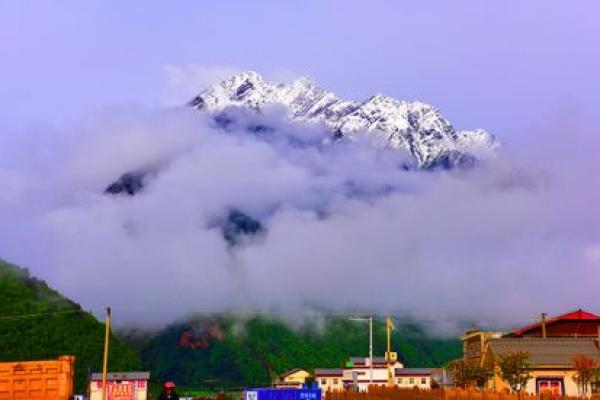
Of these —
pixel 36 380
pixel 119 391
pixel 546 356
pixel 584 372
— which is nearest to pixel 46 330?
pixel 119 391

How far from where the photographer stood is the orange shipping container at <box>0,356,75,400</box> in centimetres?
3662

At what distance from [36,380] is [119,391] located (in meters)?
95.1

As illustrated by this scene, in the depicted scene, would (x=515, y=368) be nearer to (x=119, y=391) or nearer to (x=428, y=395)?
(x=428, y=395)

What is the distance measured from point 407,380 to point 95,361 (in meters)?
65.3

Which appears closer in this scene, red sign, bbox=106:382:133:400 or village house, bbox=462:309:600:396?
village house, bbox=462:309:600:396

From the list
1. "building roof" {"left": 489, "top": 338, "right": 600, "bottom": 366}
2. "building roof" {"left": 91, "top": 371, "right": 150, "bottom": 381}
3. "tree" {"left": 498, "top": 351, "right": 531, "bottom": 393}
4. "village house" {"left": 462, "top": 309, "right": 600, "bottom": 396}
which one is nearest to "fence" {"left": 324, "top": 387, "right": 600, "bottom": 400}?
"tree" {"left": 498, "top": 351, "right": 531, "bottom": 393}

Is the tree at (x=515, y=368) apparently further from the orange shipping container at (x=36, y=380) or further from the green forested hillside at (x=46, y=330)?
the green forested hillside at (x=46, y=330)

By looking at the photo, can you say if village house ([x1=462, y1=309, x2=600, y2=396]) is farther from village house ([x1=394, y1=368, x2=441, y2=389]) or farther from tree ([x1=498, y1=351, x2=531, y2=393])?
village house ([x1=394, y1=368, x2=441, y2=389])

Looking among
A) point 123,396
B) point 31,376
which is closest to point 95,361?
point 123,396

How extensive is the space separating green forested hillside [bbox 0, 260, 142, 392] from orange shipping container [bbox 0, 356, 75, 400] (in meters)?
114

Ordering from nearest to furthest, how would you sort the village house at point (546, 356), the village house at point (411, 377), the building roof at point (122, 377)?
the village house at point (546, 356) < the building roof at point (122, 377) < the village house at point (411, 377)

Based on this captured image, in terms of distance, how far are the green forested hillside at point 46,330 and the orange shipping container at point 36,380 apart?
11409cm

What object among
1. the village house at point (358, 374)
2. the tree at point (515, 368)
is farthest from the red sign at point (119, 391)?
the tree at point (515, 368)

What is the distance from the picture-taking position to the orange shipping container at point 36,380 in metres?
36.6
